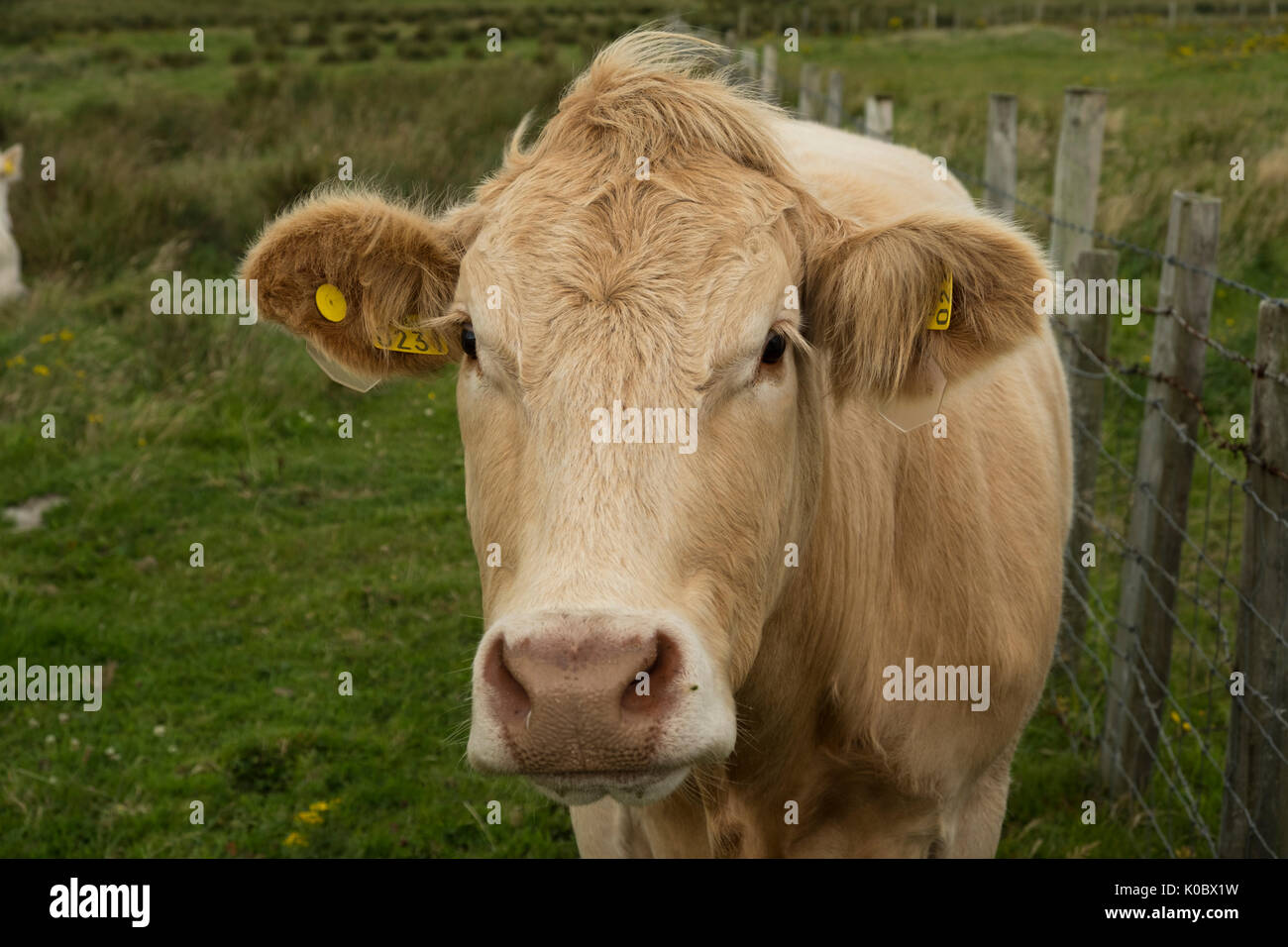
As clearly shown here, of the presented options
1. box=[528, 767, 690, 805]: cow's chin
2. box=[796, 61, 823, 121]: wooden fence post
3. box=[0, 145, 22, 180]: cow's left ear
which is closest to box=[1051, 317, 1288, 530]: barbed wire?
box=[528, 767, 690, 805]: cow's chin

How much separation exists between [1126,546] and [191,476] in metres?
5.38

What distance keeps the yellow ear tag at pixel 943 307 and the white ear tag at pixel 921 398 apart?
0.10 metres

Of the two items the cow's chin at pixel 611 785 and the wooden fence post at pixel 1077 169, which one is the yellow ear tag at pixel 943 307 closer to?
the cow's chin at pixel 611 785

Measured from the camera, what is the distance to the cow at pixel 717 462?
2.06m

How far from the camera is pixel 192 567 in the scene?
661cm

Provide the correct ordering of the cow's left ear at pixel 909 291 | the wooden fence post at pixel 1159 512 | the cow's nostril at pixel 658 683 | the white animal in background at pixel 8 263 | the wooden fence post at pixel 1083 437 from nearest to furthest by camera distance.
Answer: the cow's nostril at pixel 658 683 → the cow's left ear at pixel 909 291 → the wooden fence post at pixel 1159 512 → the wooden fence post at pixel 1083 437 → the white animal in background at pixel 8 263

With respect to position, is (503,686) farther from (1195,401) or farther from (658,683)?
(1195,401)

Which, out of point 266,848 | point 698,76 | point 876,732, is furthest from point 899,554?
point 266,848

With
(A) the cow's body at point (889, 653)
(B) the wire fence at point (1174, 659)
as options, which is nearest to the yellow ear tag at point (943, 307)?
(A) the cow's body at point (889, 653)

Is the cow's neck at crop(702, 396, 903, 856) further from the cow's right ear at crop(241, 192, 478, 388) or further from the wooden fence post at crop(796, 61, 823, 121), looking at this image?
the wooden fence post at crop(796, 61, 823, 121)

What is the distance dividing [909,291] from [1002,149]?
4330mm

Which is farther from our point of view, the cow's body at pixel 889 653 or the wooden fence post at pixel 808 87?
the wooden fence post at pixel 808 87

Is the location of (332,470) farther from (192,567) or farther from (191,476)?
(192,567)

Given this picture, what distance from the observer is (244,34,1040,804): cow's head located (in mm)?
2006
